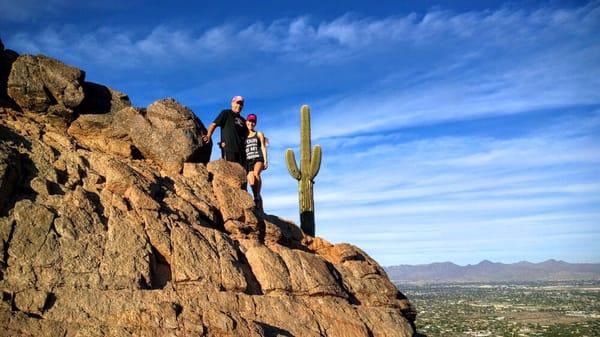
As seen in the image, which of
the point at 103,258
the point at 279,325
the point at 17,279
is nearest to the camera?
the point at 17,279

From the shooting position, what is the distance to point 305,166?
16734 millimetres

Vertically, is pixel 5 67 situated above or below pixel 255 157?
Result: above

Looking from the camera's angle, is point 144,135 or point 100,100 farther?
point 100,100

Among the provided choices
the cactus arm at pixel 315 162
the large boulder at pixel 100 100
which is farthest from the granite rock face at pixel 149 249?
the cactus arm at pixel 315 162

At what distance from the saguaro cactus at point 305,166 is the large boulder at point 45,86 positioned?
7283 millimetres

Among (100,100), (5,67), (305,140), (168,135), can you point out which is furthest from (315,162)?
(5,67)

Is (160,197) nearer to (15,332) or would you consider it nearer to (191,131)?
(191,131)

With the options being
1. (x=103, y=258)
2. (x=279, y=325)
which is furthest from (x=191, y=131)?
(x=279, y=325)

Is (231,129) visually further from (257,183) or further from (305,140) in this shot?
(305,140)

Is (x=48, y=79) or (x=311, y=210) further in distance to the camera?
(x=311, y=210)

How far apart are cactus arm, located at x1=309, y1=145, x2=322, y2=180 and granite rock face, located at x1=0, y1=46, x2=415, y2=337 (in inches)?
146

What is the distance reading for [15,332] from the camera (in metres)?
6.42

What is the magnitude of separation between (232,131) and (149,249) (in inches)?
196

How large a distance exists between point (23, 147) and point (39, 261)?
273 cm
